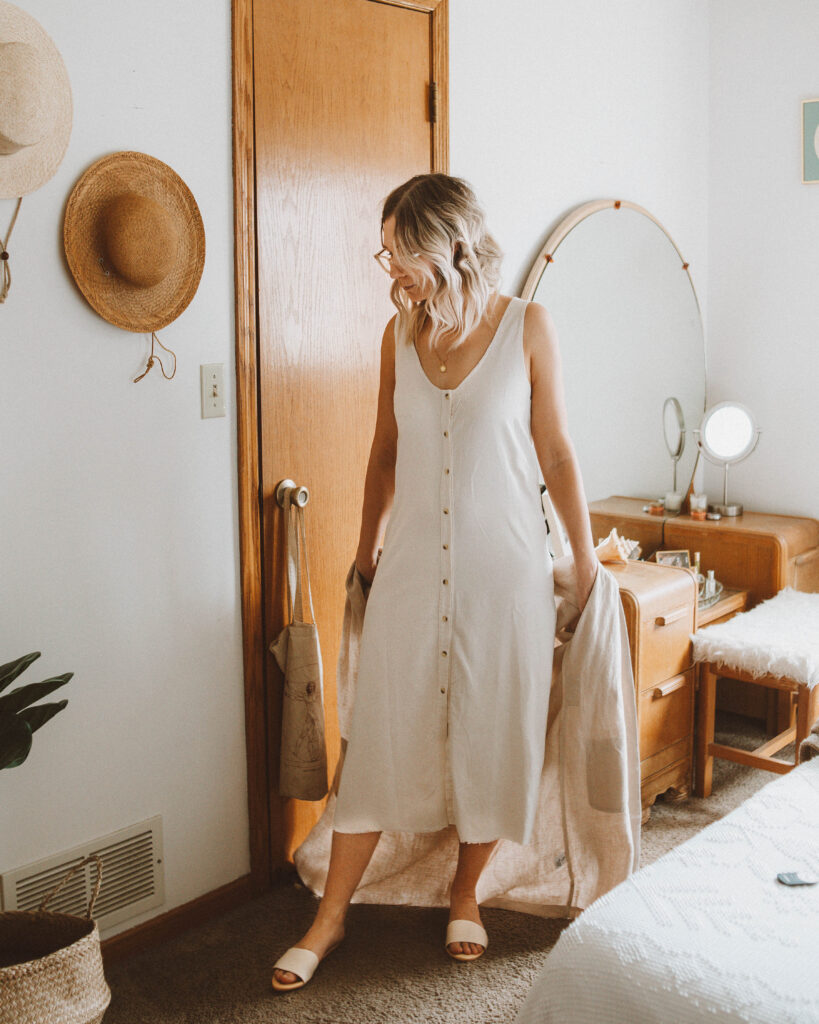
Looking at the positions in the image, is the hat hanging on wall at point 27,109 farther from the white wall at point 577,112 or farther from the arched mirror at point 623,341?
the arched mirror at point 623,341

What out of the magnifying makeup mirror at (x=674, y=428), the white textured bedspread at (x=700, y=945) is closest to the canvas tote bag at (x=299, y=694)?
the white textured bedspread at (x=700, y=945)

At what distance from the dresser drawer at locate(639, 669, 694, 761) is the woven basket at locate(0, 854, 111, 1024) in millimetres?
1405

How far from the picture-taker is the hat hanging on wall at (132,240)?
172cm

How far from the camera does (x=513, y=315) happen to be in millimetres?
1835

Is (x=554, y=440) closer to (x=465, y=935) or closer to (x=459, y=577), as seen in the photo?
(x=459, y=577)

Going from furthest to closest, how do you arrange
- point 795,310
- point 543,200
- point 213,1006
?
point 795,310 → point 543,200 → point 213,1006

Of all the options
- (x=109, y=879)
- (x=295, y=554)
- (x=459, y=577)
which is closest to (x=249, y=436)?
(x=295, y=554)

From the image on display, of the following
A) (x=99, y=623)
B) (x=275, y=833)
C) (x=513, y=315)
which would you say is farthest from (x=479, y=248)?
(x=275, y=833)

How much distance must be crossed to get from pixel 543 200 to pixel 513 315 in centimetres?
104

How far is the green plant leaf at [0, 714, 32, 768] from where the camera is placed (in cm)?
143

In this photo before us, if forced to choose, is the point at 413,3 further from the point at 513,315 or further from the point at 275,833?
the point at 275,833

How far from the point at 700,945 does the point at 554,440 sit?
97 cm

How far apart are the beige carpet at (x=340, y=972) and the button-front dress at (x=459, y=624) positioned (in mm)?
272

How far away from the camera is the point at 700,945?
116 cm
